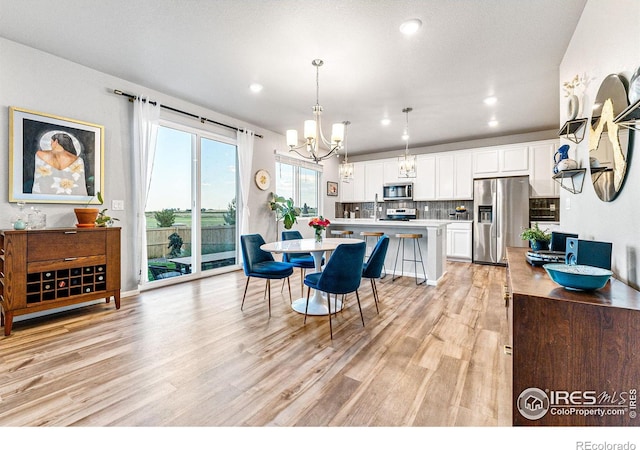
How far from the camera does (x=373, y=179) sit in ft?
24.1

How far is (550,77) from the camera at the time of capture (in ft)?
11.0

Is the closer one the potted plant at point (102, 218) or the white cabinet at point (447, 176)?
the potted plant at point (102, 218)

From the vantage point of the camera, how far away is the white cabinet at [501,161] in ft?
18.0

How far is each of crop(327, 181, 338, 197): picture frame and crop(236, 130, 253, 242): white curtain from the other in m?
2.81

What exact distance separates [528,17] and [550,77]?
145cm

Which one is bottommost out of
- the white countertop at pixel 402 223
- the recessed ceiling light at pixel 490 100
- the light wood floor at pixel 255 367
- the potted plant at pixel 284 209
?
the light wood floor at pixel 255 367

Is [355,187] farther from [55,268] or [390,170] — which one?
[55,268]

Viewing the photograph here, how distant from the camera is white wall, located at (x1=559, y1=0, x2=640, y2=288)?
1.36 meters

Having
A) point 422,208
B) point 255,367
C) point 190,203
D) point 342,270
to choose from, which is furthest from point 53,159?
point 422,208

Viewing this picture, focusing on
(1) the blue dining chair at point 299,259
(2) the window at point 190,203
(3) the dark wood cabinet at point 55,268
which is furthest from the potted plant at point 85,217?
(1) the blue dining chair at point 299,259

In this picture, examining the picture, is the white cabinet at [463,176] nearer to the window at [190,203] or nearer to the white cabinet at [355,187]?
the white cabinet at [355,187]

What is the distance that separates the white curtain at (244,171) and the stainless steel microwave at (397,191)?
3.61m
